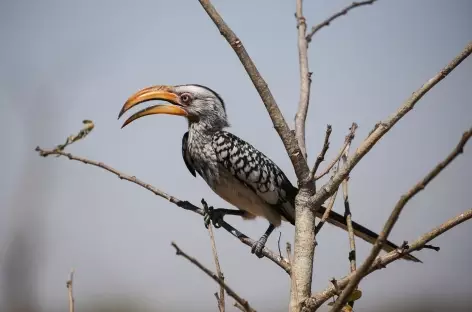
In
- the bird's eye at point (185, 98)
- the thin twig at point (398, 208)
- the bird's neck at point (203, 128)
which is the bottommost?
the thin twig at point (398, 208)

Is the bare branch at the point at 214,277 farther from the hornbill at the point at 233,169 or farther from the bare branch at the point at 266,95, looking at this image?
the hornbill at the point at 233,169

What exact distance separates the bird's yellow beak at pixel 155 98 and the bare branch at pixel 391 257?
2.56 m

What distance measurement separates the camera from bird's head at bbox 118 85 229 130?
15.3 feet

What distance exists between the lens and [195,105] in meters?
5.07

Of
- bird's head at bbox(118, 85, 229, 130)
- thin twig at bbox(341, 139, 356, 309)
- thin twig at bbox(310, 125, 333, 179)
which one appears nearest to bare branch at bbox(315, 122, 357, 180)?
thin twig at bbox(341, 139, 356, 309)

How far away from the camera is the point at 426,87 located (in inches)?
71.6

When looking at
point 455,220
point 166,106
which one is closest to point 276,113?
point 455,220

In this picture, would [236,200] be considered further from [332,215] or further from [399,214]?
[399,214]

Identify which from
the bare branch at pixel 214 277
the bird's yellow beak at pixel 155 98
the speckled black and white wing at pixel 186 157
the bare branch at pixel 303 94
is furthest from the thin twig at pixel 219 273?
the speckled black and white wing at pixel 186 157

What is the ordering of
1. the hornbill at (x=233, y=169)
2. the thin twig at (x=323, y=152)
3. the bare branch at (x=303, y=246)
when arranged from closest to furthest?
1. the bare branch at (x=303, y=246)
2. the thin twig at (x=323, y=152)
3. the hornbill at (x=233, y=169)

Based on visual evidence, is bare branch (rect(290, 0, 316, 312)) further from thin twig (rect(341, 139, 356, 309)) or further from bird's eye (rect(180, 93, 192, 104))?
bird's eye (rect(180, 93, 192, 104))

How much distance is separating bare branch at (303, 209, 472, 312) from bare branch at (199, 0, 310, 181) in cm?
44

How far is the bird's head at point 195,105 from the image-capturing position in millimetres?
4668

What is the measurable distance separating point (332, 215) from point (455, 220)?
8.34ft
